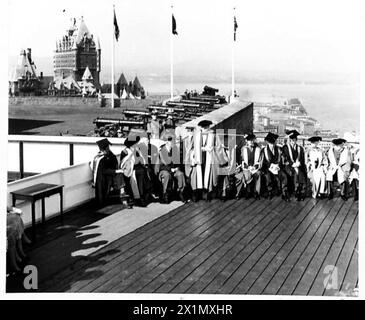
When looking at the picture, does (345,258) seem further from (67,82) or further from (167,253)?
(67,82)

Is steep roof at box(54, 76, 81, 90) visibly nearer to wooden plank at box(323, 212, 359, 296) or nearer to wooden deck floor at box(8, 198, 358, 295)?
wooden deck floor at box(8, 198, 358, 295)

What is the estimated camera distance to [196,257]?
6324 mm

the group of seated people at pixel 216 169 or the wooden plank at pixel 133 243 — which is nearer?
the wooden plank at pixel 133 243

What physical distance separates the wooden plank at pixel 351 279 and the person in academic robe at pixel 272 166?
2806mm

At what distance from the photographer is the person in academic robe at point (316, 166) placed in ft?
29.7

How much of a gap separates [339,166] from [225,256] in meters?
3.72

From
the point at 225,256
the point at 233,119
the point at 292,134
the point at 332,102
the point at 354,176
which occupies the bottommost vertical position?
the point at 225,256

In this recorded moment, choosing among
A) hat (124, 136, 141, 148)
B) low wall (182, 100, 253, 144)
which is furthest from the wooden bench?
low wall (182, 100, 253, 144)

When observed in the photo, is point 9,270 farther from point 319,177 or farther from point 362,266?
point 319,177

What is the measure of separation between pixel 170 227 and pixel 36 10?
3.48 m

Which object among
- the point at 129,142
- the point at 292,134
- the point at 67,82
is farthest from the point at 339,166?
the point at 67,82

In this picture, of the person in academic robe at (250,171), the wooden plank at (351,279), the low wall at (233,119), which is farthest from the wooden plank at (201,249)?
the low wall at (233,119)

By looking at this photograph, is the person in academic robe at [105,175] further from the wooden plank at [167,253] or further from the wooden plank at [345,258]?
the wooden plank at [345,258]
